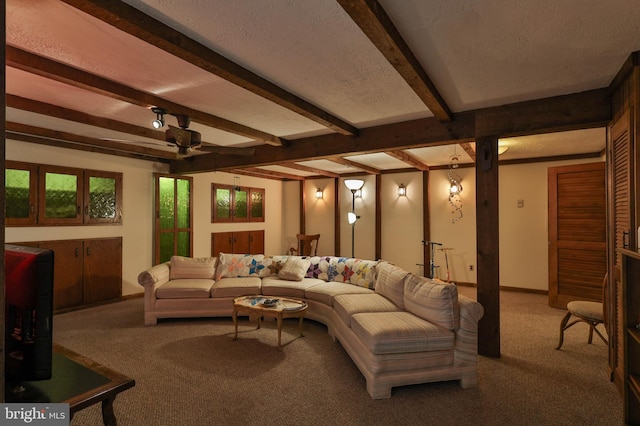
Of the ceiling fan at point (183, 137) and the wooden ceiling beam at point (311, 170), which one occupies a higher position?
the wooden ceiling beam at point (311, 170)

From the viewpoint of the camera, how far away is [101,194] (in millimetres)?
5203

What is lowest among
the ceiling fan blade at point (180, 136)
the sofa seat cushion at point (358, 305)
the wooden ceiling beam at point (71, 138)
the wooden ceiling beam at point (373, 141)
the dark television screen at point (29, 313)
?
the sofa seat cushion at point (358, 305)

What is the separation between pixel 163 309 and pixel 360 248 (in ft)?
15.0

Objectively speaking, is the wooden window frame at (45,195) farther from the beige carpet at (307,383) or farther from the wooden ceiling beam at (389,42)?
the wooden ceiling beam at (389,42)

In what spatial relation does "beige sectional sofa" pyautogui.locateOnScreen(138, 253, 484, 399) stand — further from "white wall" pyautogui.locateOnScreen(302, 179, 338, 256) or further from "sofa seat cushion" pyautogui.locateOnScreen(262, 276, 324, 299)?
"white wall" pyautogui.locateOnScreen(302, 179, 338, 256)

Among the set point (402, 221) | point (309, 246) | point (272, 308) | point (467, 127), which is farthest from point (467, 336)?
point (309, 246)

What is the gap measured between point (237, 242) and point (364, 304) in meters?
4.63

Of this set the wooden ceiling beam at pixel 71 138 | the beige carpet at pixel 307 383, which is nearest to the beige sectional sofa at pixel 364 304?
the beige carpet at pixel 307 383

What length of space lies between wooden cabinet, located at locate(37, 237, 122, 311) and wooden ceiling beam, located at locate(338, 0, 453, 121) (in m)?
5.05

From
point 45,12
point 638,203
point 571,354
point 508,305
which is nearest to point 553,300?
point 508,305

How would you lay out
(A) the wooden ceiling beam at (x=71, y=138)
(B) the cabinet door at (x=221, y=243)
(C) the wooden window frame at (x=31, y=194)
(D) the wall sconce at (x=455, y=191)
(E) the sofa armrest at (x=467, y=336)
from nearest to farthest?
(E) the sofa armrest at (x=467, y=336)
(A) the wooden ceiling beam at (x=71, y=138)
(C) the wooden window frame at (x=31, y=194)
(D) the wall sconce at (x=455, y=191)
(B) the cabinet door at (x=221, y=243)

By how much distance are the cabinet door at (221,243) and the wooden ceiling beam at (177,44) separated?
4.64 m

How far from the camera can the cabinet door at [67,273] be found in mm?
4668

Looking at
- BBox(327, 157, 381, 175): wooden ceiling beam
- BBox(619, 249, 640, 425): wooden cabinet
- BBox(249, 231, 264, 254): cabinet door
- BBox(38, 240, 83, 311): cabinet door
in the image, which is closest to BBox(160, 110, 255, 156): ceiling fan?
BBox(327, 157, 381, 175): wooden ceiling beam
